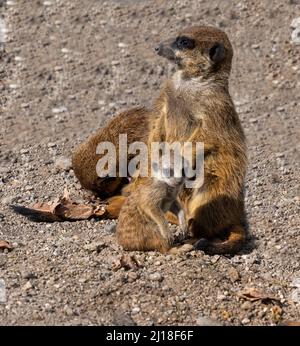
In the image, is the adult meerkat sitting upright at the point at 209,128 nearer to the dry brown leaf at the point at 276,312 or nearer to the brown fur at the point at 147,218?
the brown fur at the point at 147,218

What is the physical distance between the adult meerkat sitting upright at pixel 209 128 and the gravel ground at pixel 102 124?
0.76ft

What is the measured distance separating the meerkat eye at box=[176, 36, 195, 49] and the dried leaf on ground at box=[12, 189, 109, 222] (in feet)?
3.82

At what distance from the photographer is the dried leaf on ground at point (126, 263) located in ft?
15.2

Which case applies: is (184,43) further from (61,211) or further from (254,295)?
(254,295)

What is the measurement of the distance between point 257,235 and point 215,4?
363 centimetres

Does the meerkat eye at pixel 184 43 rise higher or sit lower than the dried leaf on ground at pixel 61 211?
higher

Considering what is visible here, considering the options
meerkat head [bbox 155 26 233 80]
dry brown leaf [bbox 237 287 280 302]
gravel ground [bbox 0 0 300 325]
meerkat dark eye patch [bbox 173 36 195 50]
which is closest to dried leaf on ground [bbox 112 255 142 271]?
gravel ground [bbox 0 0 300 325]

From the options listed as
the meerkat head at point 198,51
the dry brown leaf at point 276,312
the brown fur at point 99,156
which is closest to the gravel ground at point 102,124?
the dry brown leaf at point 276,312

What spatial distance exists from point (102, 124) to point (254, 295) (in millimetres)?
2889

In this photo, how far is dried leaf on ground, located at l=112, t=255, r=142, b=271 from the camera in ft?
15.2

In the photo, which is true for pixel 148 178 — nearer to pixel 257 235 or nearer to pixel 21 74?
pixel 257 235

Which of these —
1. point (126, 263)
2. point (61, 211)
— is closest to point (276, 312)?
point (126, 263)

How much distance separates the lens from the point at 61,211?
543cm

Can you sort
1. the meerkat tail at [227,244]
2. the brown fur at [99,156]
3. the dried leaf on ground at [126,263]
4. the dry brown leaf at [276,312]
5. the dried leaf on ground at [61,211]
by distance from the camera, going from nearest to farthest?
the dry brown leaf at [276,312] < the dried leaf on ground at [126,263] < the meerkat tail at [227,244] < the dried leaf on ground at [61,211] < the brown fur at [99,156]
